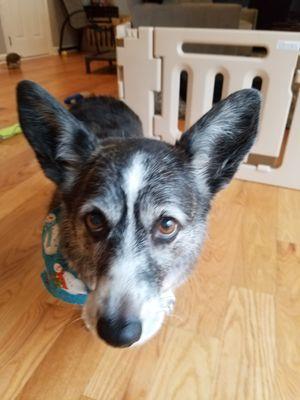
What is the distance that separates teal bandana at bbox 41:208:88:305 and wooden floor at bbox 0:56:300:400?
148 millimetres

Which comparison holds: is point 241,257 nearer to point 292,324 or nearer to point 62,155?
point 292,324

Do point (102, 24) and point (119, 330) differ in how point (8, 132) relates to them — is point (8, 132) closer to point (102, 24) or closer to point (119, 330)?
point (119, 330)

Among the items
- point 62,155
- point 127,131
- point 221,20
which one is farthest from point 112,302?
point 221,20

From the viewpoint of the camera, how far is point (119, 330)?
0.75 m

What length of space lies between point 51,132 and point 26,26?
663 cm

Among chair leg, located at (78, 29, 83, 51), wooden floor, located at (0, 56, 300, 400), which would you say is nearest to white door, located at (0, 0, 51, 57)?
chair leg, located at (78, 29, 83, 51)

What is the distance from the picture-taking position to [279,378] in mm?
1057

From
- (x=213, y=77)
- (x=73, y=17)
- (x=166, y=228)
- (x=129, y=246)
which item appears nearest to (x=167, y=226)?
(x=166, y=228)

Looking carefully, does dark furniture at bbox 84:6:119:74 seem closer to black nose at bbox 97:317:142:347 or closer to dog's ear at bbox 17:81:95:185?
dog's ear at bbox 17:81:95:185

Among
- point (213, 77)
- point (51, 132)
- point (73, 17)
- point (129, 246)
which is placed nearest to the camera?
point (129, 246)

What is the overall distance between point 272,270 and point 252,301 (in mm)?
233

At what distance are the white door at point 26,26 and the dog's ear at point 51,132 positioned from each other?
6103 millimetres

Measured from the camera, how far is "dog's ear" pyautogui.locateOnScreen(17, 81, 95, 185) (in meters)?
0.93

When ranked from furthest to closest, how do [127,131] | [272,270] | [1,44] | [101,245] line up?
[1,44] → [127,131] → [272,270] → [101,245]
